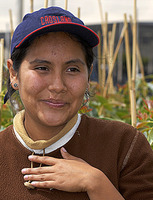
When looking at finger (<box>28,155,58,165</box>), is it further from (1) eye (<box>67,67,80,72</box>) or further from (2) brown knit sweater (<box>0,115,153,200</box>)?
(1) eye (<box>67,67,80,72</box>)

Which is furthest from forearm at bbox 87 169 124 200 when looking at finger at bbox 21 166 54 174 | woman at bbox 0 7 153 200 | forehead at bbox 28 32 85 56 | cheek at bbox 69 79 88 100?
forehead at bbox 28 32 85 56

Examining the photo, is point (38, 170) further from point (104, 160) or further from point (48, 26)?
point (48, 26)

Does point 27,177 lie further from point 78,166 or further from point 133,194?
point 133,194

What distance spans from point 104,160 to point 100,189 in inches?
4.4

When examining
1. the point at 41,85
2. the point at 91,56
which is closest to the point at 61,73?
the point at 41,85

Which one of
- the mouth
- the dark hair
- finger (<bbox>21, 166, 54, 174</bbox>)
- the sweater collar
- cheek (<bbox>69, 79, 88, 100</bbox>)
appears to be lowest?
finger (<bbox>21, 166, 54, 174</bbox>)

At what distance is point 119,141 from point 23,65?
→ 0.35m

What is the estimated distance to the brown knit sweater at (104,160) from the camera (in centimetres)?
87

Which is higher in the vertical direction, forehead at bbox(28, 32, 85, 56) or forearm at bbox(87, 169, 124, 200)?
forehead at bbox(28, 32, 85, 56)

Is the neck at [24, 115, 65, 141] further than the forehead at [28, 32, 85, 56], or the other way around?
the neck at [24, 115, 65, 141]

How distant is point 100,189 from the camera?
0.81 meters

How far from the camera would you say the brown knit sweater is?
87cm

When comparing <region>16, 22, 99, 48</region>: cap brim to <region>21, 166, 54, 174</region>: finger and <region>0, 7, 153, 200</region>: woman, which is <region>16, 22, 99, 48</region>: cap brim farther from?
<region>21, 166, 54, 174</region>: finger

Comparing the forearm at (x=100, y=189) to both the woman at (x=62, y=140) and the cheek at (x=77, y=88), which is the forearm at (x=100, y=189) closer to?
the woman at (x=62, y=140)
